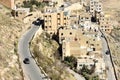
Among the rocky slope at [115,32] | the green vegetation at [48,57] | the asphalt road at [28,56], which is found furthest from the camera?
the rocky slope at [115,32]

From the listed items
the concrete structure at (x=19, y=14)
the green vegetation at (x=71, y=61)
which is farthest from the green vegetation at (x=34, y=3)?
the green vegetation at (x=71, y=61)

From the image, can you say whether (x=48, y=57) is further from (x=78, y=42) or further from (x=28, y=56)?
(x=78, y=42)

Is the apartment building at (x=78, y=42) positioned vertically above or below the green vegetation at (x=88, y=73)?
above

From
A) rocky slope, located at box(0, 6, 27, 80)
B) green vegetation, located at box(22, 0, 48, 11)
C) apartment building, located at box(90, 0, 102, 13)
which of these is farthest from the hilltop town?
apartment building, located at box(90, 0, 102, 13)

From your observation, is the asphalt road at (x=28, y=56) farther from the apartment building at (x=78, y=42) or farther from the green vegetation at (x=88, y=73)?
the green vegetation at (x=88, y=73)

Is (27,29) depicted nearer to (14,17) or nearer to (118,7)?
(14,17)

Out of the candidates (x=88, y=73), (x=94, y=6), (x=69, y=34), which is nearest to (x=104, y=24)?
(x=94, y=6)
